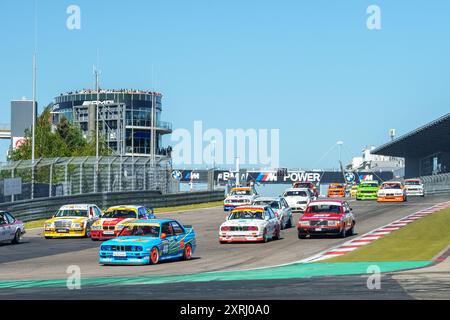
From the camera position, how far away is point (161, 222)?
23.9 meters

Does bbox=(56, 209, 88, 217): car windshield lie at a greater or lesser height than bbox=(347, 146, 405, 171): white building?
lesser

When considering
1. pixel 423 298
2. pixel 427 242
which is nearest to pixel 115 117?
pixel 427 242

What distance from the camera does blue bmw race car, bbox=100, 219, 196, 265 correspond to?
22734mm

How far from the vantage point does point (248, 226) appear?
97.8ft

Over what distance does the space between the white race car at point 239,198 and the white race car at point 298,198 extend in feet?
6.17

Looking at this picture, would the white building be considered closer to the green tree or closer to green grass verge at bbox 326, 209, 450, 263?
the green tree

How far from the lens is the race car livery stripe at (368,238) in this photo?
24.7m

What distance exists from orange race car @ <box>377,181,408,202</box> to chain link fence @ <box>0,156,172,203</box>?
13104mm

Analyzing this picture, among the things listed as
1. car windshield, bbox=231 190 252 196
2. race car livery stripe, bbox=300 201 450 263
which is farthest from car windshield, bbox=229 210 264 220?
car windshield, bbox=231 190 252 196

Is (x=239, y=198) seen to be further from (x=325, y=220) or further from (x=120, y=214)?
(x=325, y=220)

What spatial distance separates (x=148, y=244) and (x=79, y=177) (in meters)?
23.4

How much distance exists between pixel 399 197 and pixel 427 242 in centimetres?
2720

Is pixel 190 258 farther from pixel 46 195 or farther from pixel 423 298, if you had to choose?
pixel 46 195
